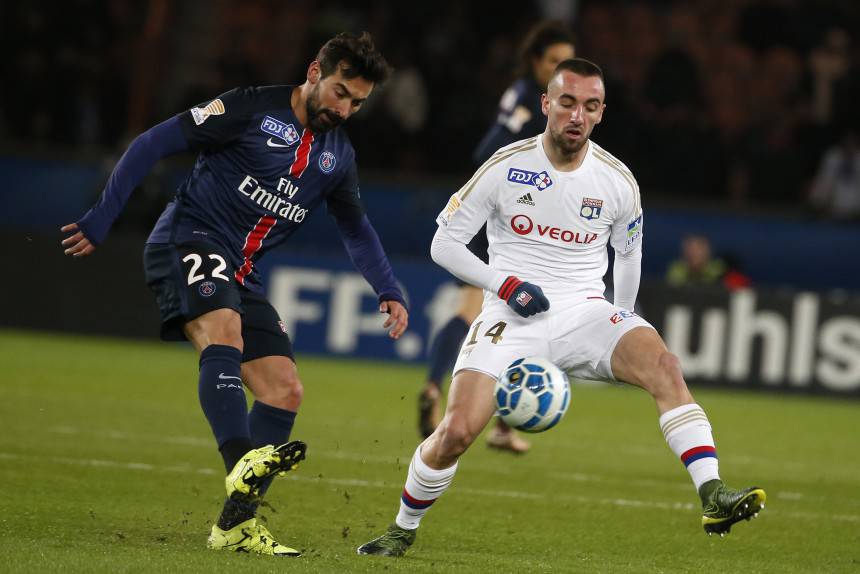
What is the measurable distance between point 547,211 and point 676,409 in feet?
3.32

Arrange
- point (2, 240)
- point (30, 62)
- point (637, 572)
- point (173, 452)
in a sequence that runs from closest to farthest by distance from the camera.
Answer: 1. point (637, 572)
2. point (173, 452)
3. point (2, 240)
4. point (30, 62)

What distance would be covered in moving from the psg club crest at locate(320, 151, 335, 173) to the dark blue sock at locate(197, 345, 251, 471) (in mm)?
910

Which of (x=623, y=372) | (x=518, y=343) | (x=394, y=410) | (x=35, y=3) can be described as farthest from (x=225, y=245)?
(x=35, y=3)

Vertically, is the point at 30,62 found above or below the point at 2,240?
above

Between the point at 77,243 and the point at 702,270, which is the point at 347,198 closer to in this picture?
the point at 77,243

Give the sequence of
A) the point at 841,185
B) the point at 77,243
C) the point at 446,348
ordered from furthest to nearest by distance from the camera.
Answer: the point at 841,185 → the point at 446,348 → the point at 77,243

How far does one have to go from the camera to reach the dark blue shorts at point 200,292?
19.1ft

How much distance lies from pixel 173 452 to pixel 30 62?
1005cm

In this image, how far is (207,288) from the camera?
19.1ft

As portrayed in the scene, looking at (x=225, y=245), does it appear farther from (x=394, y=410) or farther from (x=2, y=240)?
(x=2, y=240)

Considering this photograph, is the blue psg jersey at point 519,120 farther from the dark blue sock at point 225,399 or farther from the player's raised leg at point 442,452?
the dark blue sock at point 225,399

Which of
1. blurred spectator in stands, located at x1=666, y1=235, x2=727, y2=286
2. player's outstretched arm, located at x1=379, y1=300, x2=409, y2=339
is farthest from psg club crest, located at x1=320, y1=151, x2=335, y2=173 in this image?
blurred spectator in stands, located at x1=666, y1=235, x2=727, y2=286

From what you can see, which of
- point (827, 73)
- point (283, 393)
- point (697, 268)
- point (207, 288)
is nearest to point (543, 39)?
point (283, 393)

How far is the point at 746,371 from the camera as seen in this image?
14.8 m
